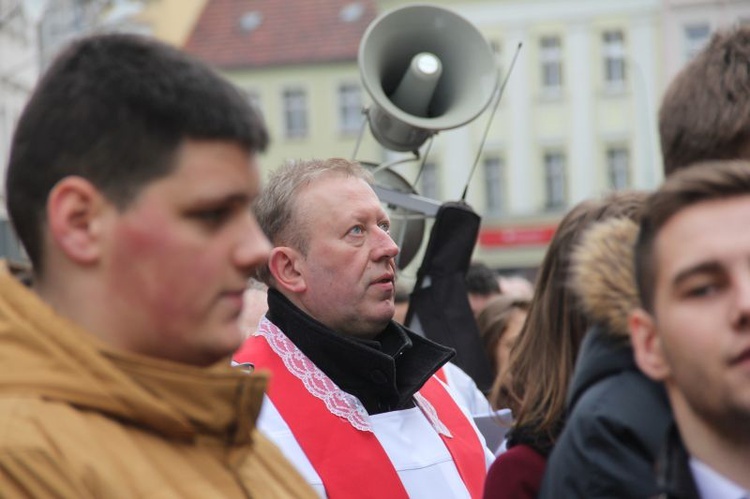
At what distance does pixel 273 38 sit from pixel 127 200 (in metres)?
39.8

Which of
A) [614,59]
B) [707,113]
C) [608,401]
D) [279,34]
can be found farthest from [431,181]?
[608,401]

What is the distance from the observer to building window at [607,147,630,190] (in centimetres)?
3938

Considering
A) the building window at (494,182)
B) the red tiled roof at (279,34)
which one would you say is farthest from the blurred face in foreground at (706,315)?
the red tiled roof at (279,34)

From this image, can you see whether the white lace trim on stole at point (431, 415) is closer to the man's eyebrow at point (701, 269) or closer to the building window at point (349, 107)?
the man's eyebrow at point (701, 269)

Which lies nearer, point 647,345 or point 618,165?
point 647,345

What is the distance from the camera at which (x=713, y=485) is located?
97.1 inches

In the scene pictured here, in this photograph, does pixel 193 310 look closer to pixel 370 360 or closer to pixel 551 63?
pixel 370 360

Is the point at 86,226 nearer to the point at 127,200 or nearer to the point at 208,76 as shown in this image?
the point at 127,200

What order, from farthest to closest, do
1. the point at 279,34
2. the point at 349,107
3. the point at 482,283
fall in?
1. the point at 279,34
2. the point at 349,107
3. the point at 482,283

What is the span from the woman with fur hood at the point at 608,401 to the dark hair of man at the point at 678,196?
0.41ft

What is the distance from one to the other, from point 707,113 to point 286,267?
198cm

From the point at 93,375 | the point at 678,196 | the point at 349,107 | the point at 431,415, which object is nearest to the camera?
the point at 93,375

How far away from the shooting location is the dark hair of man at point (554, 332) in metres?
3.22

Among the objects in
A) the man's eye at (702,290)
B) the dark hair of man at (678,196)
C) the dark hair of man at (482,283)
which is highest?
the dark hair of man at (678,196)
